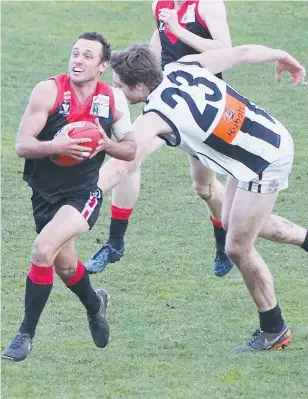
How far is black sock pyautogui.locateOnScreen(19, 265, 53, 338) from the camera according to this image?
761 cm

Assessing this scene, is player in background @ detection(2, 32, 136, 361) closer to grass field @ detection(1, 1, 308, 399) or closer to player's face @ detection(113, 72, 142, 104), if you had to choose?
player's face @ detection(113, 72, 142, 104)

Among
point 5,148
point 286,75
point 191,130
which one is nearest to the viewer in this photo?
point 191,130

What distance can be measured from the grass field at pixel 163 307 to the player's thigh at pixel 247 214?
0.76 meters

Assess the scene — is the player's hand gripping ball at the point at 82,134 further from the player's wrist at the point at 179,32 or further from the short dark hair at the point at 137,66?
the player's wrist at the point at 179,32

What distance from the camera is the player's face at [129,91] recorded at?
789cm

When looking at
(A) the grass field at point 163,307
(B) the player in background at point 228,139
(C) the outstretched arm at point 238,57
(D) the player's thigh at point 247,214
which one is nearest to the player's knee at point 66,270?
(A) the grass field at point 163,307

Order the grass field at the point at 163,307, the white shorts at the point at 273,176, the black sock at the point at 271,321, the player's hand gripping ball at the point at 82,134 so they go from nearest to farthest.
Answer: the player's hand gripping ball at the point at 82,134
the grass field at the point at 163,307
the white shorts at the point at 273,176
the black sock at the point at 271,321

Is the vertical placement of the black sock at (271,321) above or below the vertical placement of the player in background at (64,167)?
below

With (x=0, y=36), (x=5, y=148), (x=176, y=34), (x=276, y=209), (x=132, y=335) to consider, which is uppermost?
(x=176, y=34)

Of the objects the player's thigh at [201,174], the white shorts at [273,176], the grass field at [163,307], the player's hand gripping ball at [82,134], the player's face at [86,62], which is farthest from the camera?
the player's thigh at [201,174]

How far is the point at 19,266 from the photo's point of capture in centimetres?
990

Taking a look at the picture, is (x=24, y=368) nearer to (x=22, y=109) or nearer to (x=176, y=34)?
(x=176, y=34)

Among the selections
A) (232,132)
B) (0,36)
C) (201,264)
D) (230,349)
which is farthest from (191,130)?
(0,36)

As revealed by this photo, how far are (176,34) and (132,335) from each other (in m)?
2.26
